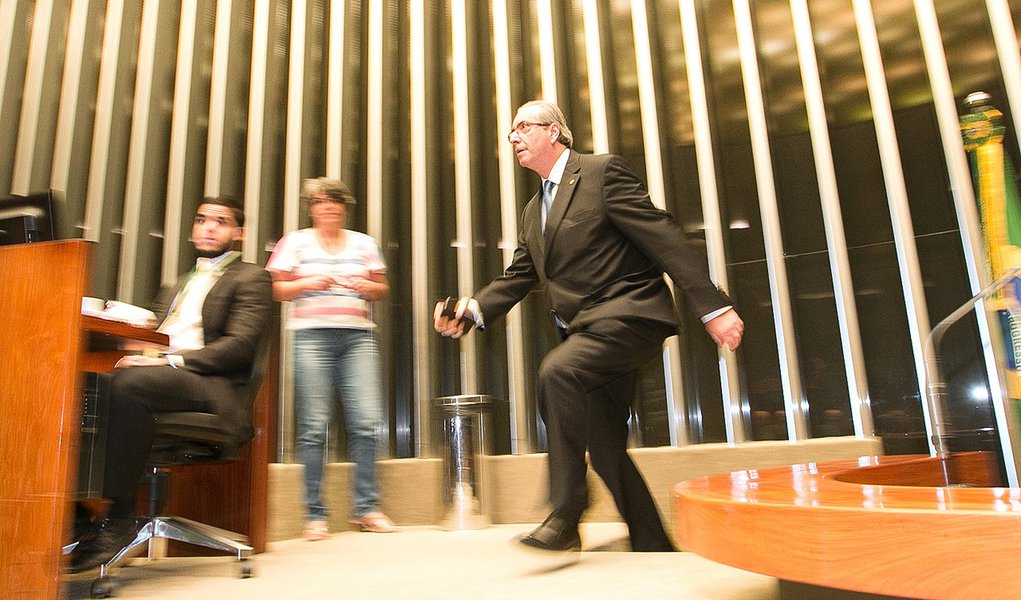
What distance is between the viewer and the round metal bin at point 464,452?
362 cm

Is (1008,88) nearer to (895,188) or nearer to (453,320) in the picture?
(895,188)

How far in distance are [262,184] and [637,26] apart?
222 cm

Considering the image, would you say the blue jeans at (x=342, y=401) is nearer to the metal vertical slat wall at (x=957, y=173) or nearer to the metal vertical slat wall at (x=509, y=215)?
the metal vertical slat wall at (x=509, y=215)

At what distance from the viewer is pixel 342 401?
129 inches

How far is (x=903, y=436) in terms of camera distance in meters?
3.56

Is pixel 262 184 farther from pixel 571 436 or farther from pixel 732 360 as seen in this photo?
pixel 571 436

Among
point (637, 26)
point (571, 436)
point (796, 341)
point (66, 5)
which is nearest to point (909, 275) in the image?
point (796, 341)

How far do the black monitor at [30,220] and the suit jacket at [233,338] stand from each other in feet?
1.49

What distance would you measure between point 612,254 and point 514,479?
1.81 metres

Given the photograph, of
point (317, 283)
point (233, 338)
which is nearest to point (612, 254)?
point (233, 338)

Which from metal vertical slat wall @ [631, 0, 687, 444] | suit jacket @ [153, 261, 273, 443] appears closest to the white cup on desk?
suit jacket @ [153, 261, 273, 443]

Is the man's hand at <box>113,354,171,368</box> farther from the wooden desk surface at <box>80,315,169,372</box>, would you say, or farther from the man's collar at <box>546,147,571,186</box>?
the man's collar at <box>546,147,571,186</box>

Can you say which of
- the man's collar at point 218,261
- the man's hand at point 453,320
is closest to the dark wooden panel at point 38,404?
the man's collar at point 218,261

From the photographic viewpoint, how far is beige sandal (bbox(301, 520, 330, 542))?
3.06 metres
